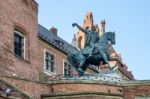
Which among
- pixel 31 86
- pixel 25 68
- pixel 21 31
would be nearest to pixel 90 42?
pixel 25 68

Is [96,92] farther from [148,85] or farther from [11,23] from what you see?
[11,23]

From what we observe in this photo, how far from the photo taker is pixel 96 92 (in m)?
29.3

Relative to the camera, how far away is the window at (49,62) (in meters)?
43.5

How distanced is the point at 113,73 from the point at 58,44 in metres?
12.5

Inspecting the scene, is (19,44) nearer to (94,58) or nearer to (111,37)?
(94,58)

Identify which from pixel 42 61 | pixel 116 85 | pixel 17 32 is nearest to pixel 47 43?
pixel 42 61

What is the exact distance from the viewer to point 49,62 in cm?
4406

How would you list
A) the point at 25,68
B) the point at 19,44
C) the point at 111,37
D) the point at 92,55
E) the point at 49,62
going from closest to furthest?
the point at 92,55 → the point at 111,37 → the point at 25,68 → the point at 19,44 → the point at 49,62

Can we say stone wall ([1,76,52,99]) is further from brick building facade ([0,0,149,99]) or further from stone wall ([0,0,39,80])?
stone wall ([0,0,39,80])

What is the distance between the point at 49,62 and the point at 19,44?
8904mm

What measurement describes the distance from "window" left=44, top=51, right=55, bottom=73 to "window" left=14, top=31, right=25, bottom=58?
764 centimetres

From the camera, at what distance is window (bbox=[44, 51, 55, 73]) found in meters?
43.5

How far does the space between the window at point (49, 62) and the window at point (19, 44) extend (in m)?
7.64

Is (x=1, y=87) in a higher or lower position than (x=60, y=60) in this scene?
lower
